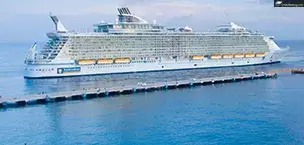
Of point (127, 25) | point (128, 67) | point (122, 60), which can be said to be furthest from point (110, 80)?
point (127, 25)

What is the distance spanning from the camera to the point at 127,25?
8531 centimetres

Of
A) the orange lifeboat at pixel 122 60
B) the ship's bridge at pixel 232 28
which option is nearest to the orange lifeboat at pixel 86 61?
the orange lifeboat at pixel 122 60

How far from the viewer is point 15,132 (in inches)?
1497

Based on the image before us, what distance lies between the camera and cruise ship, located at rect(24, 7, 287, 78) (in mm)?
74688

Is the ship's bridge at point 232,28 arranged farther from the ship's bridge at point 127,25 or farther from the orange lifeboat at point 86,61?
the orange lifeboat at point 86,61

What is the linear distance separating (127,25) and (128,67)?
30.5ft

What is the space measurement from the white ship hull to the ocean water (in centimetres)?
755

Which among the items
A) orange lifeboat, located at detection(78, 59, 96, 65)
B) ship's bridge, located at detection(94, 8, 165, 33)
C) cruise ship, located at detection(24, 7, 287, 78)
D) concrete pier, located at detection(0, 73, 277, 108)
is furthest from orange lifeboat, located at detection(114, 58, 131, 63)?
concrete pier, located at detection(0, 73, 277, 108)

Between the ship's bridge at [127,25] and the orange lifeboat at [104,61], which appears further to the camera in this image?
the ship's bridge at [127,25]

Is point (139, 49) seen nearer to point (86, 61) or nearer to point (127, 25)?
point (127, 25)

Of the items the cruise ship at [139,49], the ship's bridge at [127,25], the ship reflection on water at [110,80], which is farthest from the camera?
the ship's bridge at [127,25]

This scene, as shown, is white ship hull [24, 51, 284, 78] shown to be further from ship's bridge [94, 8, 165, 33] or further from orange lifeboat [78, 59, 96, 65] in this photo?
ship's bridge [94, 8, 165, 33]

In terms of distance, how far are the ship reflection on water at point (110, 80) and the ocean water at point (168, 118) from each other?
0.42m

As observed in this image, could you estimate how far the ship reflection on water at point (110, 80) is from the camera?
63.1 m
